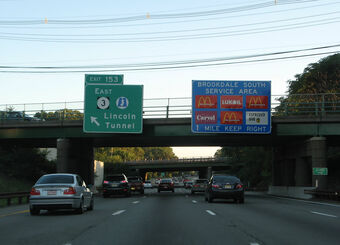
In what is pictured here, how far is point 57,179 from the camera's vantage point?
15773 millimetres

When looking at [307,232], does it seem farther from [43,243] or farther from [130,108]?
[130,108]

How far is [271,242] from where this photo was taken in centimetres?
899

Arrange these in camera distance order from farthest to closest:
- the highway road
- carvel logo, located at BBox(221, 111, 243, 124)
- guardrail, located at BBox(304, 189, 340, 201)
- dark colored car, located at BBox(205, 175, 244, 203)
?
carvel logo, located at BBox(221, 111, 243, 124)
guardrail, located at BBox(304, 189, 340, 201)
dark colored car, located at BBox(205, 175, 244, 203)
the highway road

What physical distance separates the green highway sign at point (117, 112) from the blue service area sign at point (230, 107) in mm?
4039

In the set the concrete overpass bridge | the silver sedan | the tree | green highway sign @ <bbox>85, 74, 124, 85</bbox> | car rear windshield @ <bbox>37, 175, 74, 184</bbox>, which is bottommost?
the silver sedan

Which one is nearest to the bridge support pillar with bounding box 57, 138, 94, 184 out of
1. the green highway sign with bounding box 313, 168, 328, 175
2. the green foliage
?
the green highway sign with bounding box 313, 168, 328, 175

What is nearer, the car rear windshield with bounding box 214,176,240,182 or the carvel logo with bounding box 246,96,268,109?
the car rear windshield with bounding box 214,176,240,182

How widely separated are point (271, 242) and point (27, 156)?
136 ft

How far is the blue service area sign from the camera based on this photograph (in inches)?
1256

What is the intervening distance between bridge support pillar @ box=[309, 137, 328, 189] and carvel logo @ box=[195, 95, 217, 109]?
301 inches

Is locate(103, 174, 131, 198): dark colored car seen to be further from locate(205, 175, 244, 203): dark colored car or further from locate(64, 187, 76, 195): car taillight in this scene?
locate(64, 187, 76, 195): car taillight

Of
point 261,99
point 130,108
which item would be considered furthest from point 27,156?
point 261,99

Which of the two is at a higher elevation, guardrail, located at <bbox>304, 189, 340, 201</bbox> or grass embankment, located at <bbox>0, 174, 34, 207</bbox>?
guardrail, located at <bbox>304, 189, 340, 201</bbox>

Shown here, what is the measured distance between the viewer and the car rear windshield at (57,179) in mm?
15613
